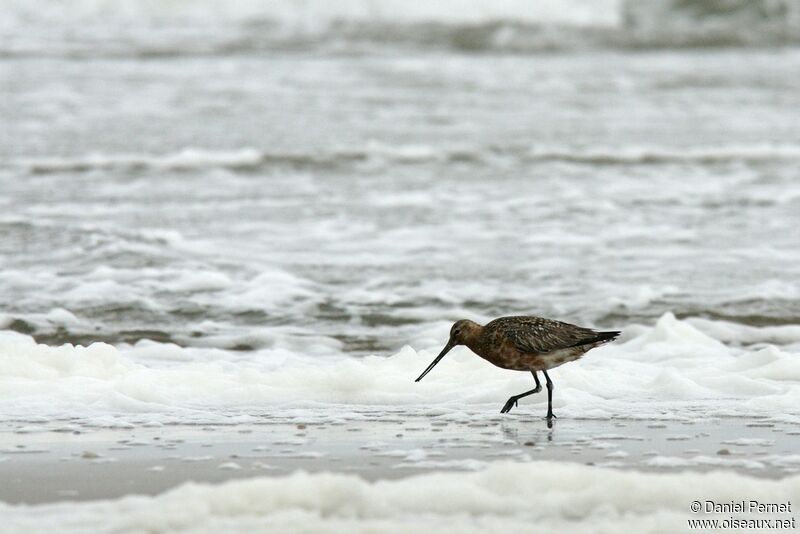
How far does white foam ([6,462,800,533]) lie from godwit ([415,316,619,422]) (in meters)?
1.42

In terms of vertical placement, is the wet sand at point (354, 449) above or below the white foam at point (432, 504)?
above

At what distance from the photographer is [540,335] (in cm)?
620

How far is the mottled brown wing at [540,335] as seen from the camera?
20.3 feet

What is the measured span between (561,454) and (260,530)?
5.08ft

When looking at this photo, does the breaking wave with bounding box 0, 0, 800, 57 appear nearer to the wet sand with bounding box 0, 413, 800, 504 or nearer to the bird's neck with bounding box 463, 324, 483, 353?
the bird's neck with bounding box 463, 324, 483, 353

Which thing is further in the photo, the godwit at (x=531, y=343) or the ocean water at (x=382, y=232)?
the ocean water at (x=382, y=232)

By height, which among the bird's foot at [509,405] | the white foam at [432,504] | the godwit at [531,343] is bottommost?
the white foam at [432,504]

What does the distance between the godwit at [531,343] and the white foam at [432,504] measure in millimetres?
1415

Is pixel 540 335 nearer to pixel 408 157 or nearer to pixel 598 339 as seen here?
pixel 598 339

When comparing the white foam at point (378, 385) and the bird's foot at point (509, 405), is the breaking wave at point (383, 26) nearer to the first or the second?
the white foam at point (378, 385)

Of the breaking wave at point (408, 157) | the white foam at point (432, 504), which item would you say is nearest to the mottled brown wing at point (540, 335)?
the white foam at point (432, 504)

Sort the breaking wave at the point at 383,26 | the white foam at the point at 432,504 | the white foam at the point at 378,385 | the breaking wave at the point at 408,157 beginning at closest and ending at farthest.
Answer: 1. the white foam at the point at 432,504
2. the white foam at the point at 378,385
3. the breaking wave at the point at 408,157
4. the breaking wave at the point at 383,26

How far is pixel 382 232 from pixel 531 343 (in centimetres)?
486

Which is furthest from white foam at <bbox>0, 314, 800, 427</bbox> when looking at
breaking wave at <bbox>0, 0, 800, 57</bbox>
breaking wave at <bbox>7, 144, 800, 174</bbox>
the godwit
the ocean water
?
breaking wave at <bbox>0, 0, 800, 57</bbox>
